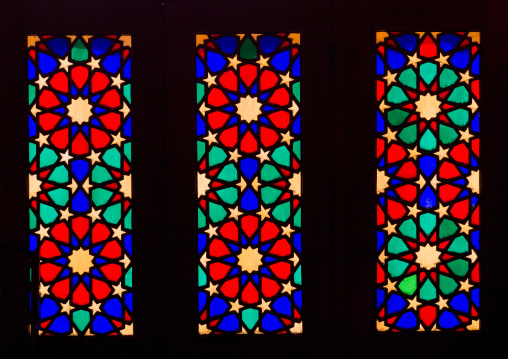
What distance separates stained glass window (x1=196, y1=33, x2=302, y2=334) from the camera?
3141 mm

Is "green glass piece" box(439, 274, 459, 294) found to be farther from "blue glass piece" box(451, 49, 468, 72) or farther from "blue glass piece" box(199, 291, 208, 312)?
"blue glass piece" box(199, 291, 208, 312)

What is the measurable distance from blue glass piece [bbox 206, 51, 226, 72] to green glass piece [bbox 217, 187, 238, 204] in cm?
63

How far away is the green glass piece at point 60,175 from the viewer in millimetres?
3141

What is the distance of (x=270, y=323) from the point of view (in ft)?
10.4

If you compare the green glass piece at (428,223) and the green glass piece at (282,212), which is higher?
the green glass piece at (282,212)

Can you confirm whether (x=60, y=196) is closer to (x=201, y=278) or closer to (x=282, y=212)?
(x=201, y=278)

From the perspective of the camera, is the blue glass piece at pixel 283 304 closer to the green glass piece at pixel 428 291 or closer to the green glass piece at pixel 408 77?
the green glass piece at pixel 428 291

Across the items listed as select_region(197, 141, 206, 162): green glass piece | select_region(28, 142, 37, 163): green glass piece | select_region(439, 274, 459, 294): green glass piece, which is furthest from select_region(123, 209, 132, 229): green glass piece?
select_region(439, 274, 459, 294): green glass piece

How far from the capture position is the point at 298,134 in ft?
10.3

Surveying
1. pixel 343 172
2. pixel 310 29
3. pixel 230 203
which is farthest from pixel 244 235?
pixel 310 29

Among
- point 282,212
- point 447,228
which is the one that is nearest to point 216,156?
point 282,212

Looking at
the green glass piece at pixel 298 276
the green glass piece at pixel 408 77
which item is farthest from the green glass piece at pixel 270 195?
the green glass piece at pixel 408 77

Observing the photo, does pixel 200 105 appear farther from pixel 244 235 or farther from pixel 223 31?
pixel 244 235

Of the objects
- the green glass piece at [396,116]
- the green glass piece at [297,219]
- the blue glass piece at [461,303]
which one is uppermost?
the green glass piece at [396,116]
